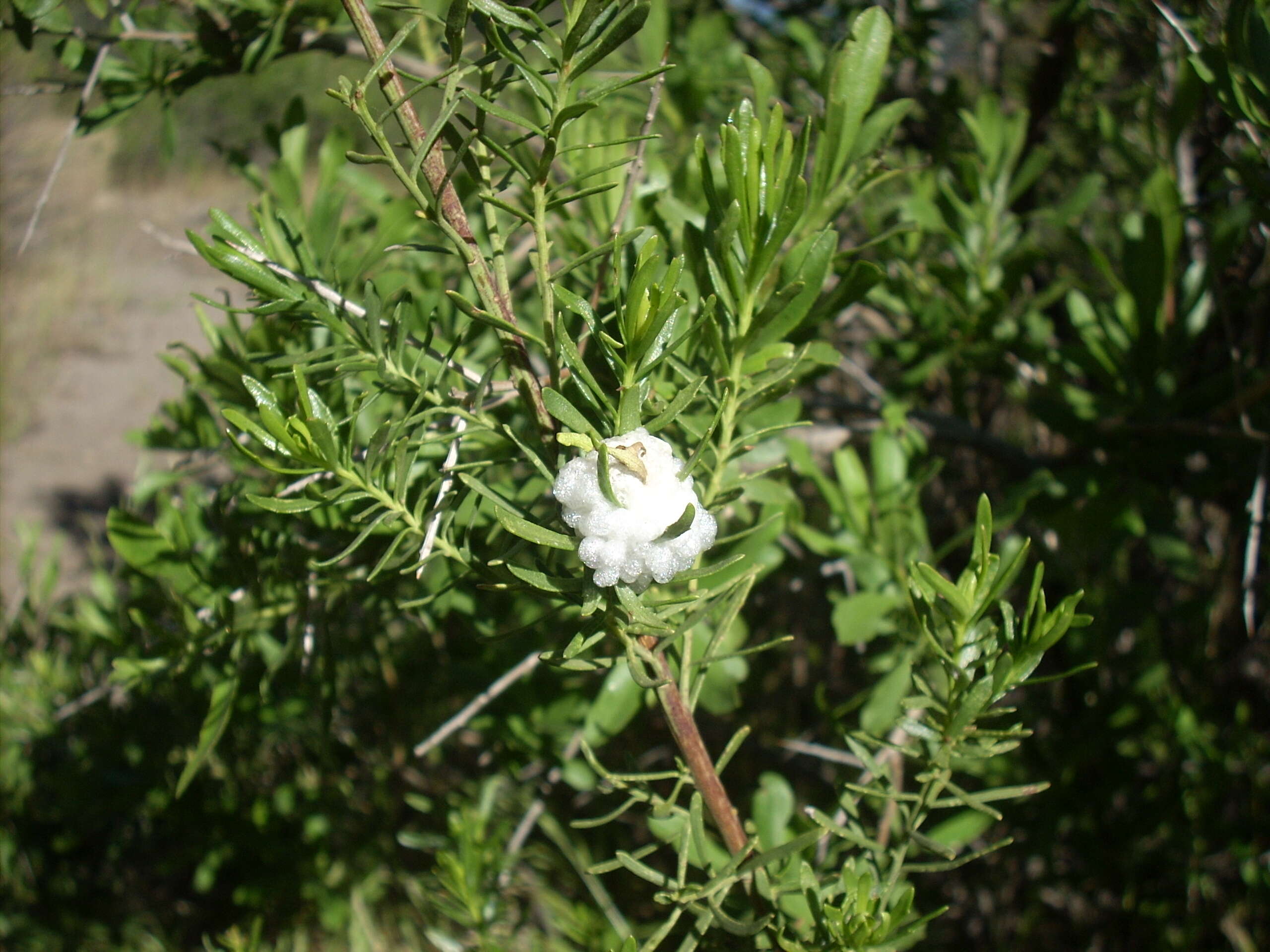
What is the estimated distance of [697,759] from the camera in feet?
1.83

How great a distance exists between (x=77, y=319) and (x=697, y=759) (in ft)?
18.2

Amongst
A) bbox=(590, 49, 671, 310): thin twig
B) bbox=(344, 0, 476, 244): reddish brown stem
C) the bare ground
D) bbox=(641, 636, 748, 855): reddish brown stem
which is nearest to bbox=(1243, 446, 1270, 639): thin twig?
bbox=(641, 636, 748, 855): reddish brown stem

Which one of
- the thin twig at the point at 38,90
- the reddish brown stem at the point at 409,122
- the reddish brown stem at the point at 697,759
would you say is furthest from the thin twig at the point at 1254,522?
the thin twig at the point at 38,90

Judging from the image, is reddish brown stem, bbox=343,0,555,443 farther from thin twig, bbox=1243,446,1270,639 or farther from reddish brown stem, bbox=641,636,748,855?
thin twig, bbox=1243,446,1270,639

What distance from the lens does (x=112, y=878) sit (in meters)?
1.67

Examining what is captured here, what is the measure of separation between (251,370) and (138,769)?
949 millimetres

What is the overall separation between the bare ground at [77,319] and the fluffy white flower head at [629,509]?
3.21m

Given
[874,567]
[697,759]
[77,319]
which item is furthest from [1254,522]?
[77,319]

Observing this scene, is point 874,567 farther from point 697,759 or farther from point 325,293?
point 325,293

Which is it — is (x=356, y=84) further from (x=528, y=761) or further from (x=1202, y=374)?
(x=1202, y=374)

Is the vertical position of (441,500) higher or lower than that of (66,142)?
lower

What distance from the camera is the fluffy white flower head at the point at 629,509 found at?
1.35 feet

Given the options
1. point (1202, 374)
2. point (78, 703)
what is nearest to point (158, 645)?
point (78, 703)

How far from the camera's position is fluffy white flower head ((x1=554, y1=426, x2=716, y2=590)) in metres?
0.41
